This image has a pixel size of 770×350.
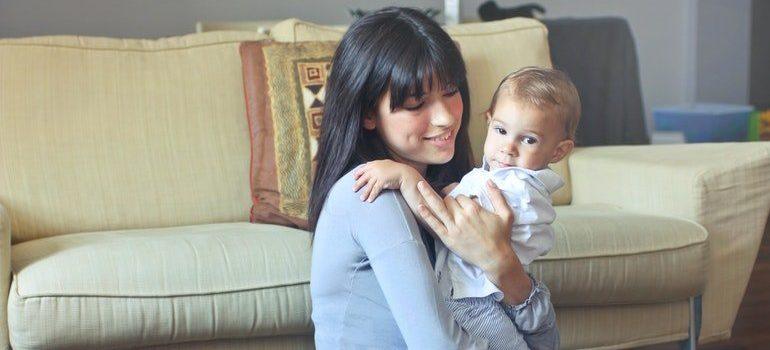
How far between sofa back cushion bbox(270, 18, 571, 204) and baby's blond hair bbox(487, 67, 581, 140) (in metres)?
1.09

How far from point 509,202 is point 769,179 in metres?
1.20

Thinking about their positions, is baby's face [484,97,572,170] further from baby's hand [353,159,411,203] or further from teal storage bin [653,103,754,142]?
teal storage bin [653,103,754,142]

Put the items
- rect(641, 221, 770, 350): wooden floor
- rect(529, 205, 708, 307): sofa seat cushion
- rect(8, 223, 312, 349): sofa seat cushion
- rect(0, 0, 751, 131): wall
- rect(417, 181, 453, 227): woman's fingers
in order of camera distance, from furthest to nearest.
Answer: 1. rect(0, 0, 751, 131): wall
2. rect(641, 221, 770, 350): wooden floor
3. rect(529, 205, 708, 307): sofa seat cushion
4. rect(8, 223, 312, 349): sofa seat cushion
5. rect(417, 181, 453, 227): woman's fingers

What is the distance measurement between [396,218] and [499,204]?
0.16 metres

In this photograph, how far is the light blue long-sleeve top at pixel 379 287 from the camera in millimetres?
1347

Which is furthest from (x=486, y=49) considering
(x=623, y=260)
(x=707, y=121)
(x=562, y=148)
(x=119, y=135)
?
(x=707, y=121)

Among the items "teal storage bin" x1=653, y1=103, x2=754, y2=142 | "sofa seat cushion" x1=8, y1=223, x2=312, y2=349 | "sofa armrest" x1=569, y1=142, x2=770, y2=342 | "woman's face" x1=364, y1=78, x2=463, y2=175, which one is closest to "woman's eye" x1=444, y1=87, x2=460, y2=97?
"woman's face" x1=364, y1=78, x2=463, y2=175

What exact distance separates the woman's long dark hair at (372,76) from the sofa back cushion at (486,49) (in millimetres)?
1098

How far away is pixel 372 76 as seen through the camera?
1.51m

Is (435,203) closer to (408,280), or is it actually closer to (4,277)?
(408,280)

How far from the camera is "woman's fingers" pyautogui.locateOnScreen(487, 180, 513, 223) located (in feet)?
4.80

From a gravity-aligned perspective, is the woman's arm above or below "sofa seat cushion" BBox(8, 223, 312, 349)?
above

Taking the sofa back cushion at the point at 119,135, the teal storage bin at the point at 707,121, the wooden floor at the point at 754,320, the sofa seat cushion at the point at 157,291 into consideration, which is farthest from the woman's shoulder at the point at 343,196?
the teal storage bin at the point at 707,121

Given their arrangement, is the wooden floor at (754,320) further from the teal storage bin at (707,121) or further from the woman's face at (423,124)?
the woman's face at (423,124)
